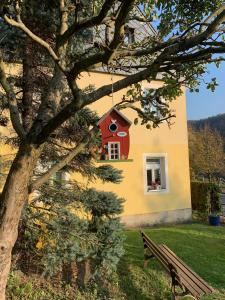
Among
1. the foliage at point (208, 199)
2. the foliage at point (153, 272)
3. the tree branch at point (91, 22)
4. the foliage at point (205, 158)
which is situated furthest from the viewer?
the foliage at point (205, 158)

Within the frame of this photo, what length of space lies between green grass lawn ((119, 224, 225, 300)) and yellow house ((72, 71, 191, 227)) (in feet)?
3.11

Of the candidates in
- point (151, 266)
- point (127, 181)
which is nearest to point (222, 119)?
point (127, 181)

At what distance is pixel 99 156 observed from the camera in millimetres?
6512

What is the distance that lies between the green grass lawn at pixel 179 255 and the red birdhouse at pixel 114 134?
2.38m

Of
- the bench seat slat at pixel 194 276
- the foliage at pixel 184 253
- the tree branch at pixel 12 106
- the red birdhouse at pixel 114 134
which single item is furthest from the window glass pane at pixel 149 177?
the tree branch at pixel 12 106

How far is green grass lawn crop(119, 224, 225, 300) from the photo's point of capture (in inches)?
287

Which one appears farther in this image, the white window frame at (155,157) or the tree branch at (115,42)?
the white window frame at (155,157)

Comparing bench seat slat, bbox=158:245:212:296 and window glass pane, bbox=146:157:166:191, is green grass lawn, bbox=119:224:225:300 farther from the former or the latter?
window glass pane, bbox=146:157:166:191

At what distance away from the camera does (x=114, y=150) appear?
575 centimetres

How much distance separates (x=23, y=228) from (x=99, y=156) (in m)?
2.03

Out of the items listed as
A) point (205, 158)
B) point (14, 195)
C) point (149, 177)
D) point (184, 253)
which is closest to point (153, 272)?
point (184, 253)

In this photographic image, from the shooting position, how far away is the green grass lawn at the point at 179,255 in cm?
730

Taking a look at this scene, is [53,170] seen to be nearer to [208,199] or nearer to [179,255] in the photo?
[179,255]

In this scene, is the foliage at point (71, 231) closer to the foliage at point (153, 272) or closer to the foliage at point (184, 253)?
the foliage at point (153, 272)
